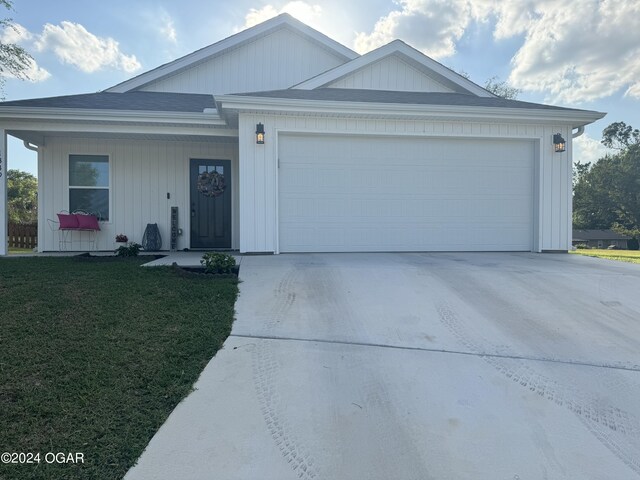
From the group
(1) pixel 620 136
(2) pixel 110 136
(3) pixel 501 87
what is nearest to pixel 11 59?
(2) pixel 110 136

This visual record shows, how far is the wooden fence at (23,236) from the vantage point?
11852mm

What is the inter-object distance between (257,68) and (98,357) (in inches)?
356

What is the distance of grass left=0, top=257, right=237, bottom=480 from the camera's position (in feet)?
6.64

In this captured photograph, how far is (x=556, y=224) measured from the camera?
750cm

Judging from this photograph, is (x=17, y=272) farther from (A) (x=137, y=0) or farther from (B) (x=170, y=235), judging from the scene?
(A) (x=137, y=0)

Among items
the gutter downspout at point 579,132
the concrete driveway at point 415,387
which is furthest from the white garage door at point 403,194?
the concrete driveway at point 415,387

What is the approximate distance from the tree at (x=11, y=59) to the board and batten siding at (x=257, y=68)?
9.30 ft

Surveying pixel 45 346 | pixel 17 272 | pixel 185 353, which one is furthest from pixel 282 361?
pixel 17 272

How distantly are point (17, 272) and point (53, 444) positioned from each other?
4.43 meters

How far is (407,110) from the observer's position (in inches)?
272

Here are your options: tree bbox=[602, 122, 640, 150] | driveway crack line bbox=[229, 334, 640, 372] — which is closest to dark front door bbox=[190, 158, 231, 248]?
driveway crack line bbox=[229, 334, 640, 372]

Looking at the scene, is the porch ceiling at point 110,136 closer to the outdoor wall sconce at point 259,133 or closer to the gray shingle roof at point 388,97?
the outdoor wall sconce at point 259,133

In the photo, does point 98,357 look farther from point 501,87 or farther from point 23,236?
point 501,87

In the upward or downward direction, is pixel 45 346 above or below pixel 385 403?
above
